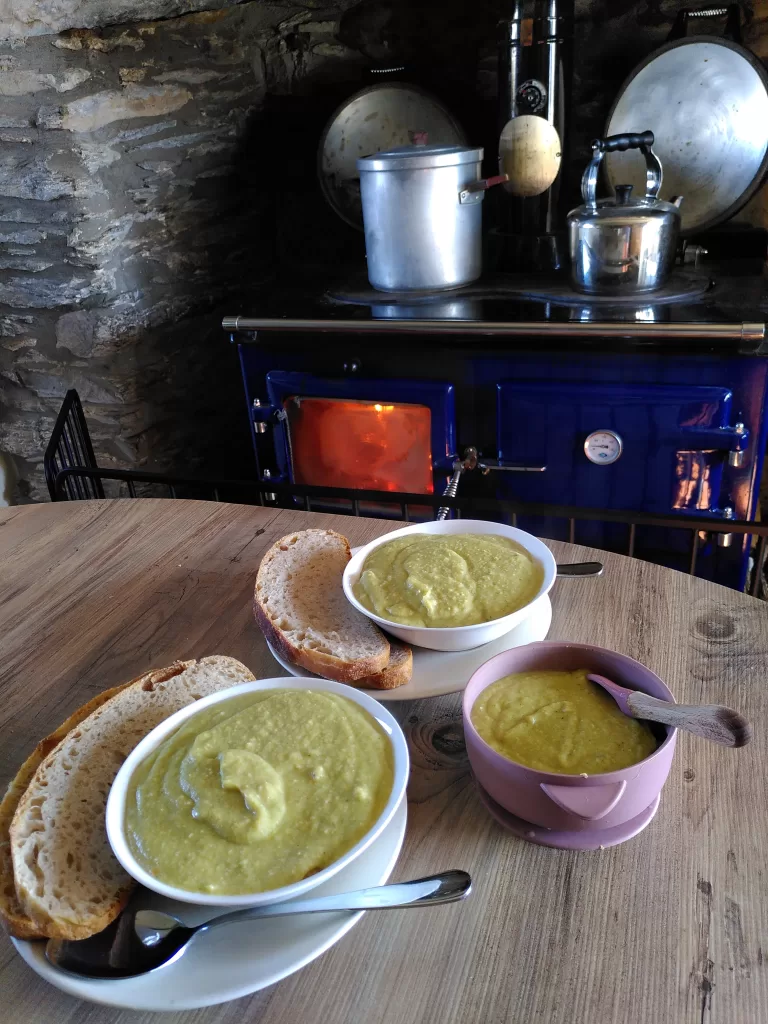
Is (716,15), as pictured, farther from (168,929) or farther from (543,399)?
(168,929)

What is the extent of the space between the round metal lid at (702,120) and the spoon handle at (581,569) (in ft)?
5.27

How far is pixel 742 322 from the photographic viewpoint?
161 centimetres

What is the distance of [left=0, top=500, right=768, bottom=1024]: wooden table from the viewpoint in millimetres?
584

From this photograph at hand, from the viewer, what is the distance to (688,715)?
2.10ft

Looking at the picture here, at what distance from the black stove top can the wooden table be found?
0.75m

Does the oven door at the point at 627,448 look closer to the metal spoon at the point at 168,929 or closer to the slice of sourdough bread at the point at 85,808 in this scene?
the slice of sourdough bread at the point at 85,808

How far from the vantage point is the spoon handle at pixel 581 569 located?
3.41 feet

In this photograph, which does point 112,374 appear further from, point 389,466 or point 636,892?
point 636,892

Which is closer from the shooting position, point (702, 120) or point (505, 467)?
point (505, 467)

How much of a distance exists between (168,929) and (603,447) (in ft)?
Answer: 4.70

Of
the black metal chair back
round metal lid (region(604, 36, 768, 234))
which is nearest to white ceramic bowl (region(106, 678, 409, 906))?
the black metal chair back

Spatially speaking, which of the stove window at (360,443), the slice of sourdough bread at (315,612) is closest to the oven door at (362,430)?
the stove window at (360,443)

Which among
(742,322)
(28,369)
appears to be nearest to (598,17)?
(742,322)

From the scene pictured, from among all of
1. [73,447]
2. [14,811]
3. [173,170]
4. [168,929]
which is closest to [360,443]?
[73,447]
